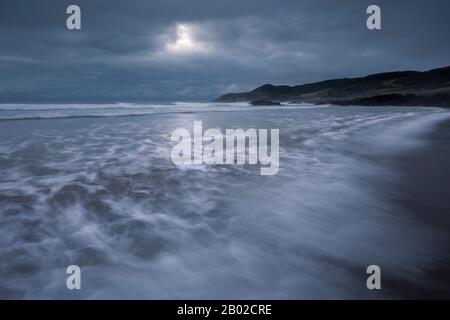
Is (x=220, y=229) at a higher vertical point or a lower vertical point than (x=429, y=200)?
lower

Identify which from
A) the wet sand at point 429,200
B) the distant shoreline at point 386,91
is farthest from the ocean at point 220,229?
the distant shoreline at point 386,91

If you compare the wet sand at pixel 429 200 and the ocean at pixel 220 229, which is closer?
the wet sand at pixel 429 200

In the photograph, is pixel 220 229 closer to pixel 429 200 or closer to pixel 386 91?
pixel 429 200

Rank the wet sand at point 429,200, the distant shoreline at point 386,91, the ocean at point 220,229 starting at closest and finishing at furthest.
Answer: the wet sand at point 429,200 < the ocean at point 220,229 < the distant shoreline at point 386,91

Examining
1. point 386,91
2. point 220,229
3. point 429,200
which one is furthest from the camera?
point 386,91

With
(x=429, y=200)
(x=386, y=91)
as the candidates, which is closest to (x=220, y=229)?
(x=429, y=200)

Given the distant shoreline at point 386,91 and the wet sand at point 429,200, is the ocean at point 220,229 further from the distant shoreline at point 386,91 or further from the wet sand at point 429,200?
the distant shoreline at point 386,91

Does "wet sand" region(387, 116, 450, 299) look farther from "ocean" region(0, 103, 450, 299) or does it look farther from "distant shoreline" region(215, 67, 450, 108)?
"distant shoreline" region(215, 67, 450, 108)

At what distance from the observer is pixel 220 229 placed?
321 centimetres

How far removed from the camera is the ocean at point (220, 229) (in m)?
2.39

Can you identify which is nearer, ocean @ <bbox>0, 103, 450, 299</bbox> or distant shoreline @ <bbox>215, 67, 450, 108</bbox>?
ocean @ <bbox>0, 103, 450, 299</bbox>

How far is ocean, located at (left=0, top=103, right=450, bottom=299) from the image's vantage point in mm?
2387

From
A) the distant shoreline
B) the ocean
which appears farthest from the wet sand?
the distant shoreline
